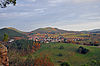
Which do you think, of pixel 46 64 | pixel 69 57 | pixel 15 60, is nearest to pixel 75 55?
pixel 69 57

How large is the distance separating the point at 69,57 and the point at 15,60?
3557 centimetres

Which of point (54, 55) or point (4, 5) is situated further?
point (54, 55)

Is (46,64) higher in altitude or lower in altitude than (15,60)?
lower

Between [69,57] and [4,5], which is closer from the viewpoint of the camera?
[4,5]

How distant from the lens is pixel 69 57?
254 feet


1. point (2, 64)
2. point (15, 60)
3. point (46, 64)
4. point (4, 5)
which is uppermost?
point (4, 5)

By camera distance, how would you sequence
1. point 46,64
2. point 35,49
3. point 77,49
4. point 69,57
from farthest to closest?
point 35,49 < point 77,49 < point 69,57 < point 46,64

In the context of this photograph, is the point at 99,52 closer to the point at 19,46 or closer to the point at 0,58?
the point at 19,46

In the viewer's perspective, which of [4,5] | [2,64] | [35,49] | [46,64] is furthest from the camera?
[35,49]

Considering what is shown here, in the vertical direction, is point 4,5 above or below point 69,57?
above

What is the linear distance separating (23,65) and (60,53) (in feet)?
117

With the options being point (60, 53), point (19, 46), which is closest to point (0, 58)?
point (60, 53)

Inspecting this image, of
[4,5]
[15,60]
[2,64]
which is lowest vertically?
[15,60]

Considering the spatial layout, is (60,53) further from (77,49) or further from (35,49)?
(35,49)
